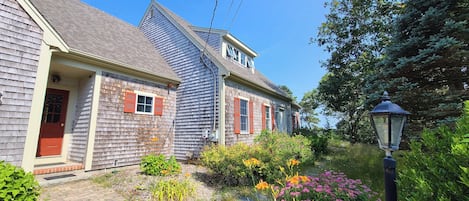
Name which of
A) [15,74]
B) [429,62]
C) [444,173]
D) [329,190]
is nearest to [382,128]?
[444,173]

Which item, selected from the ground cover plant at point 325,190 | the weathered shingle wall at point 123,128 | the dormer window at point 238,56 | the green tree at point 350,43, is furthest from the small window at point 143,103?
the green tree at point 350,43

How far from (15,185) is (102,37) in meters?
6.52

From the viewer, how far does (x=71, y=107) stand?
685 centimetres

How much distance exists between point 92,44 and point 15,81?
2.67m

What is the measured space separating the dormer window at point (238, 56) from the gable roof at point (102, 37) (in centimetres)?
307

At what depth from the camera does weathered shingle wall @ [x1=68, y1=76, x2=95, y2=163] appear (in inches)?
248

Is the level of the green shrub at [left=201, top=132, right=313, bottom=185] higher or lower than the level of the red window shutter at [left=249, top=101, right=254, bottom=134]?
lower

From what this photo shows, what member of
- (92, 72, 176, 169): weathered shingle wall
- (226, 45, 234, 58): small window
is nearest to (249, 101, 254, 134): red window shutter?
(226, 45, 234, 58): small window

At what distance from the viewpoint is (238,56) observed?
11.5 metres

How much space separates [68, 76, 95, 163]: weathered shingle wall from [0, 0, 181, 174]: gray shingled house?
0.10 ft

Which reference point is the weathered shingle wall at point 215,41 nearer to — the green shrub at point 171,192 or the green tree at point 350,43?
the green tree at point 350,43

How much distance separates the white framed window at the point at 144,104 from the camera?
7.57 m

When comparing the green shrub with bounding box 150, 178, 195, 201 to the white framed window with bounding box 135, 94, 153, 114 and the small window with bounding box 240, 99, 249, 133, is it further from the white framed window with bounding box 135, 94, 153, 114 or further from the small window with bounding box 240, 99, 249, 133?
the small window with bounding box 240, 99, 249, 133

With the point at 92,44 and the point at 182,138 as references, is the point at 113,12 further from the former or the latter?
the point at 182,138
